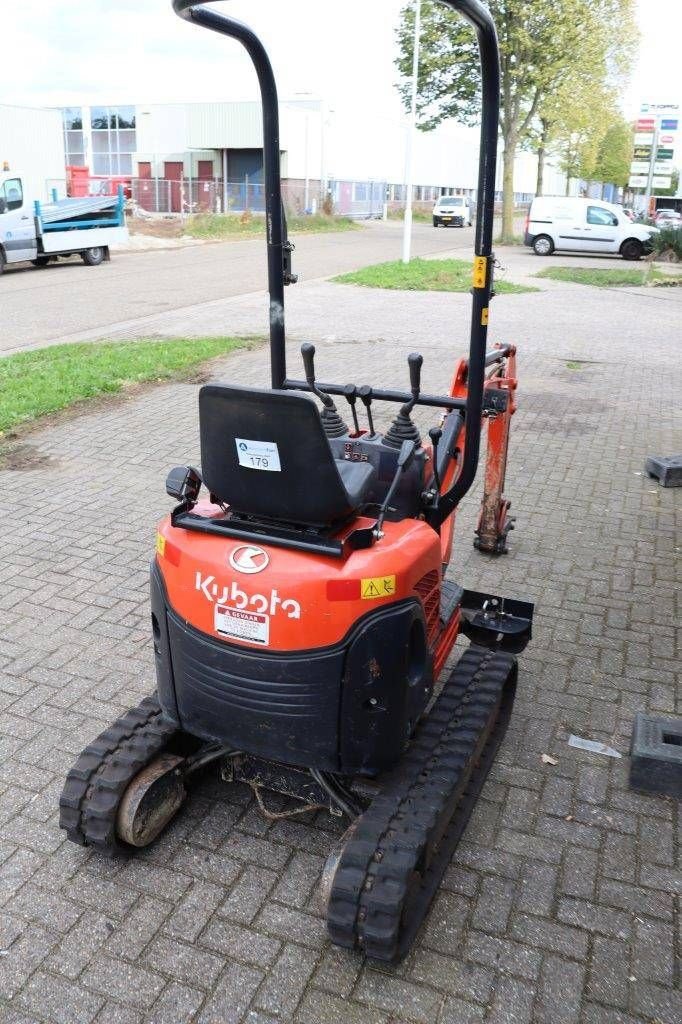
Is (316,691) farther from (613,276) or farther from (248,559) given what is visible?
(613,276)

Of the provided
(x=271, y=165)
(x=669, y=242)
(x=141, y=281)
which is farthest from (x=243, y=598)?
(x=669, y=242)

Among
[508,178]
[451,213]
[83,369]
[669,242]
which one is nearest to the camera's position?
[83,369]

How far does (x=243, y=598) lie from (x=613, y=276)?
2178cm

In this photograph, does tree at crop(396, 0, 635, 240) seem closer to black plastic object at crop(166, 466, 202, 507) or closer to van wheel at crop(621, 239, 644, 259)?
van wheel at crop(621, 239, 644, 259)

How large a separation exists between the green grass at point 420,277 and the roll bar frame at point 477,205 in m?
14.8

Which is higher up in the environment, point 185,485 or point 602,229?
point 602,229

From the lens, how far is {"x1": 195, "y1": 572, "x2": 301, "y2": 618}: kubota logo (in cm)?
268

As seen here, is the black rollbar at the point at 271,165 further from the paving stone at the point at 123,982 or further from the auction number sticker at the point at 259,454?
the paving stone at the point at 123,982

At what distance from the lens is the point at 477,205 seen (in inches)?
124

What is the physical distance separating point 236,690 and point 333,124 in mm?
53775

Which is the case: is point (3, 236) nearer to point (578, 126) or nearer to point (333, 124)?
point (578, 126)

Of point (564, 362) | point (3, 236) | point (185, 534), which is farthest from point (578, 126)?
point (185, 534)

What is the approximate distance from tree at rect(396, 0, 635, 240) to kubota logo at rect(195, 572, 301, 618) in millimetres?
28736

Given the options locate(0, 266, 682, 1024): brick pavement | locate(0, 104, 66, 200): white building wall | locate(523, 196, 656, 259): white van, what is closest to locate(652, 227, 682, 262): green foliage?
locate(523, 196, 656, 259): white van
